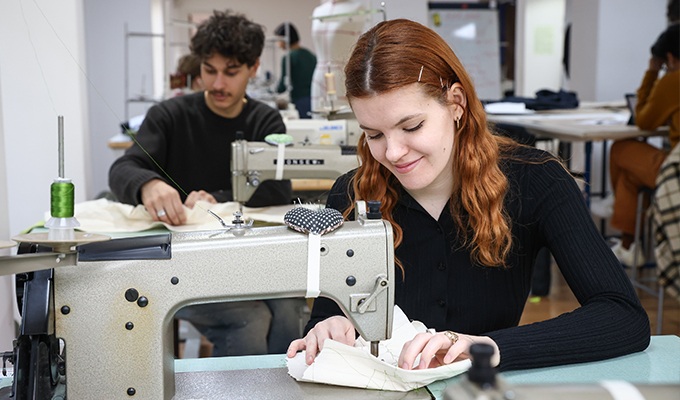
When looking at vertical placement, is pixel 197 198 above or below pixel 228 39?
below

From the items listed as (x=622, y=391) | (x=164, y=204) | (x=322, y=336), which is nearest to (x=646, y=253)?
Result: (x=164, y=204)

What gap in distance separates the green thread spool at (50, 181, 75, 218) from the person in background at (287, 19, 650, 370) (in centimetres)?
42

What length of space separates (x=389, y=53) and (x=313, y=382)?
0.57m

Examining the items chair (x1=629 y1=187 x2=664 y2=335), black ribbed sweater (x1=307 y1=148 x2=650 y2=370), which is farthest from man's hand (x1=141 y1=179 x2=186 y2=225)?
chair (x1=629 y1=187 x2=664 y2=335)

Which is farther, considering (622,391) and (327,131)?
(327,131)

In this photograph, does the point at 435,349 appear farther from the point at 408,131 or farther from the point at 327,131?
the point at 327,131

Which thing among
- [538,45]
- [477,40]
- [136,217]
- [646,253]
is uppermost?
[538,45]

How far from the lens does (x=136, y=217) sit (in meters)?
2.31

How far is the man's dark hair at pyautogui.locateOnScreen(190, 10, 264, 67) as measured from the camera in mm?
2625

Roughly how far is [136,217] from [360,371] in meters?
1.26

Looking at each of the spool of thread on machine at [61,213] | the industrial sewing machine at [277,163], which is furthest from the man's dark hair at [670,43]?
the spool of thread on machine at [61,213]

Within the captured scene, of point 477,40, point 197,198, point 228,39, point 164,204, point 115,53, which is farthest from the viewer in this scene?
point 477,40

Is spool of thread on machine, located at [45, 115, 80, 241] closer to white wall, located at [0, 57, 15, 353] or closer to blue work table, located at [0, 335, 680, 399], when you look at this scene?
blue work table, located at [0, 335, 680, 399]

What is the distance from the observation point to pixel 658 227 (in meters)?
3.30
